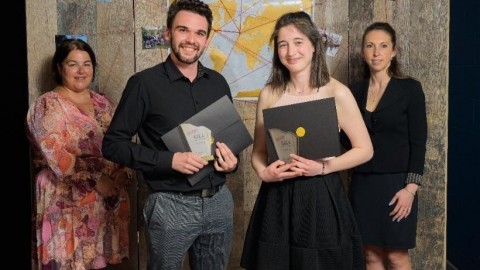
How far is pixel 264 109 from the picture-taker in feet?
5.98

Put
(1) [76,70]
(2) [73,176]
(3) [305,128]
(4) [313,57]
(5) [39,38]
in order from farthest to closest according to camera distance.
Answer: (5) [39,38] < (1) [76,70] < (2) [73,176] < (4) [313,57] < (3) [305,128]

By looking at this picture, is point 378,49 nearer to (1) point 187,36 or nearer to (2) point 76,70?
(1) point 187,36

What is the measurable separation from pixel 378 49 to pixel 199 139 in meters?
1.02

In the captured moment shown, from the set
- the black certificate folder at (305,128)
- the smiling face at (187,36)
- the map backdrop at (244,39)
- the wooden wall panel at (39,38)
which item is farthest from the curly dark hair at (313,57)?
the wooden wall panel at (39,38)

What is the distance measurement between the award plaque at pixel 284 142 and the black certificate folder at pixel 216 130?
0.14 meters

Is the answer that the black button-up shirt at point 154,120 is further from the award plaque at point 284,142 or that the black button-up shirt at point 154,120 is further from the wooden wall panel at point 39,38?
the wooden wall panel at point 39,38

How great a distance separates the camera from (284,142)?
1.82m

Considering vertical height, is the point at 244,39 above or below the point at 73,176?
above

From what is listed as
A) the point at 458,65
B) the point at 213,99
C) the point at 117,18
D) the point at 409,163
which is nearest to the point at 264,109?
the point at 213,99

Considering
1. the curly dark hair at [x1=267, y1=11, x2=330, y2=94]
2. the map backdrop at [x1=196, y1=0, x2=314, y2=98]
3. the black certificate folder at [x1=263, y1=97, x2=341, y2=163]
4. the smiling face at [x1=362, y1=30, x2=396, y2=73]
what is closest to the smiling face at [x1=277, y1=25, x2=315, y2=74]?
the curly dark hair at [x1=267, y1=11, x2=330, y2=94]

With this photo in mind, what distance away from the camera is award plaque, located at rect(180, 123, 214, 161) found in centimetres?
184

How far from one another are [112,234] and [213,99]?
35.7 inches

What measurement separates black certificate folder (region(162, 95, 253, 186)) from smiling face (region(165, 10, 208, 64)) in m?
0.21

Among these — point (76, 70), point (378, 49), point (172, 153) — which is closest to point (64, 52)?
Answer: point (76, 70)
